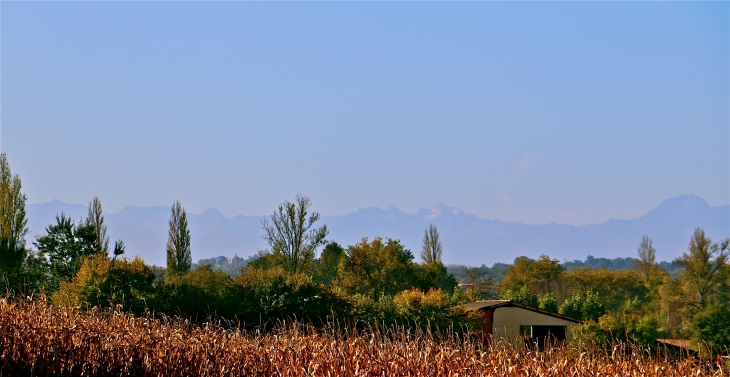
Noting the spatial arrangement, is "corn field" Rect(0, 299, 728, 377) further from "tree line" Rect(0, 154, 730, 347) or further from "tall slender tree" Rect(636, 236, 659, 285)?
"tall slender tree" Rect(636, 236, 659, 285)

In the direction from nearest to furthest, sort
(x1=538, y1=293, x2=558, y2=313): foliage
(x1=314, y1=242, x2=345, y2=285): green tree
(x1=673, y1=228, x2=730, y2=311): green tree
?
1. (x1=538, y1=293, x2=558, y2=313): foliage
2. (x1=314, y1=242, x2=345, y2=285): green tree
3. (x1=673, y1=228, x2=730, y2=311): green tree

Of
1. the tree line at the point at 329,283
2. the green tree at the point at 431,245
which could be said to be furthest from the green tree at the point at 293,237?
the green tree at the point at 431,245

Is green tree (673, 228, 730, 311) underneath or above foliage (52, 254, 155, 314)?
above

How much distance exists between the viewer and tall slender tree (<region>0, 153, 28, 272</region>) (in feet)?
130

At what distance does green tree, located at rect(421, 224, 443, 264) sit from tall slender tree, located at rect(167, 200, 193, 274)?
109 ft

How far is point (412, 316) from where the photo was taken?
31094 millimetres

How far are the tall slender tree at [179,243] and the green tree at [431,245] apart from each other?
3317 cm

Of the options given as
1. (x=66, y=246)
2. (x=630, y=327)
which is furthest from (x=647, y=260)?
(x=66, y=246)

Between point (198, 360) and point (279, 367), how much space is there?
1.46m

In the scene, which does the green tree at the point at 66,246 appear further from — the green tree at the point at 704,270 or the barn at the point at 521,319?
the green tree at the point at 704,270

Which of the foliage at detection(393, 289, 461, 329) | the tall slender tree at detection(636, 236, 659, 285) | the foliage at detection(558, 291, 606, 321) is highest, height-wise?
the tall slender tree at detection(636, 236, 659, 285)

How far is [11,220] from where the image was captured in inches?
1630

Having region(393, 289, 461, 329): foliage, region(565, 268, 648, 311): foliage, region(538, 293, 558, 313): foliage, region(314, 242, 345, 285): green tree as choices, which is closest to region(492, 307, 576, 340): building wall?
region(393, 289, 461, 329): foliage

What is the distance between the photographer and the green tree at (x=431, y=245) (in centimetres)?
8457
